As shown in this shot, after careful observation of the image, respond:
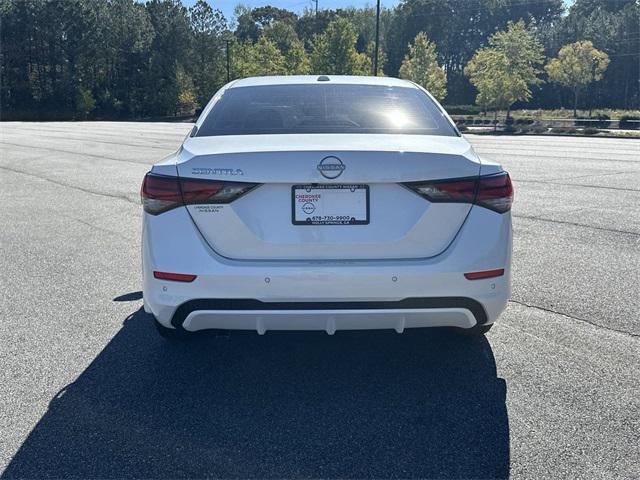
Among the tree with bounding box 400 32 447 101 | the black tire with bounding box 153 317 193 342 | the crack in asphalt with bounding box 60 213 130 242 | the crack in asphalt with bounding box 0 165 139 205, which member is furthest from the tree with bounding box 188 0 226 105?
the black tire with bounding box 153 317 193 342

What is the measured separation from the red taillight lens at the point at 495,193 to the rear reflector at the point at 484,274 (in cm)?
31

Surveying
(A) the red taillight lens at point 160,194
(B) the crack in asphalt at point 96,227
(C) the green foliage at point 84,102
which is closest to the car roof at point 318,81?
(A) the red taillight lens at point 160,194

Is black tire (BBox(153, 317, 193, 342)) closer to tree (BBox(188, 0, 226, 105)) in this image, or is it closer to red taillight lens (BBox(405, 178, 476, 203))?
red taillight lens (BBox(405, 178, 476, 203))

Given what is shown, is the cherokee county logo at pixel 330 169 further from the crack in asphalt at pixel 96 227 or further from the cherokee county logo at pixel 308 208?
the crack in asphalt at pixel 96 227

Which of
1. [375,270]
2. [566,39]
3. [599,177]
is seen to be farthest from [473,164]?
[566,39]

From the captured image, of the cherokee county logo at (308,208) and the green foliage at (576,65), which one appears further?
the green foliage at (576,65)

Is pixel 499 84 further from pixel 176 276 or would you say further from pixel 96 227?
pixel 176 276

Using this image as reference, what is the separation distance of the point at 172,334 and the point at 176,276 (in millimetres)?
896

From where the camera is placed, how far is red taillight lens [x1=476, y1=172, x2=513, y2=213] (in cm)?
310

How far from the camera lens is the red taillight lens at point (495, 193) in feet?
10.2

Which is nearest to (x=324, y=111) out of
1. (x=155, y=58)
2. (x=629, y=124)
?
(x=629, y=124)

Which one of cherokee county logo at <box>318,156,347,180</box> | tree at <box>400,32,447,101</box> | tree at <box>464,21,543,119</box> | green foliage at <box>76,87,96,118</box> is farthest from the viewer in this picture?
green foliage at <box>76,87,96,118</box>

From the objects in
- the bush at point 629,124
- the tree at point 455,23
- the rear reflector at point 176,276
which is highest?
the tree at point 455,23

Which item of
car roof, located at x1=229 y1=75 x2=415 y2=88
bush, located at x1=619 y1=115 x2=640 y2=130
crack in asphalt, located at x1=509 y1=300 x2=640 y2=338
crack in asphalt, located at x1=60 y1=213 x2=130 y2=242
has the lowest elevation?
crack in asphalt, located at x1=509 y1=300 x2=640 y2=338
